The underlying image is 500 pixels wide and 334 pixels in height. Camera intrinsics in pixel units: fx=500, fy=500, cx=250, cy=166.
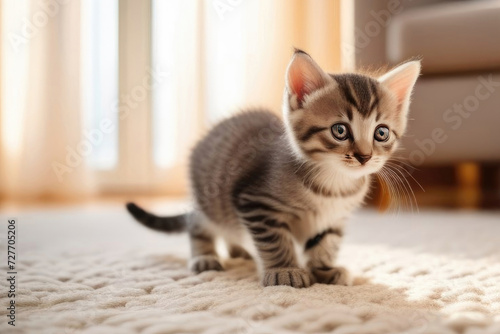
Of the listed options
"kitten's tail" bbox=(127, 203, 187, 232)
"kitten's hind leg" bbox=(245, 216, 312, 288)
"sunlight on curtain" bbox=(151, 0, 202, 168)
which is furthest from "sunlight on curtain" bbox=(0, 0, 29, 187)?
"kitten's hind leg" bbox=(245, 216, 312, 288)

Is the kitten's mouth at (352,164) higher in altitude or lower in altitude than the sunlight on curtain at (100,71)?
lower

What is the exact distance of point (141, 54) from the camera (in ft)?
9.46

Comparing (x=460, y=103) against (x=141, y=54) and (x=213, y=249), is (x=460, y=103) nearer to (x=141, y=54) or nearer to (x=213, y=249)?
(x=213, y=249)

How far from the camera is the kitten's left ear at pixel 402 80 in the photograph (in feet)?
3.39

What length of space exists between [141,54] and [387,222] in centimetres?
176

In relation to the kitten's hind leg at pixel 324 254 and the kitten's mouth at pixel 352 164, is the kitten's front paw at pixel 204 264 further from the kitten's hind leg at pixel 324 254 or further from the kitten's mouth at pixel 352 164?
the kitten's mouth at pixel 352 164

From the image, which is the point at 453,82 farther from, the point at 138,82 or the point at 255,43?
the point at 138,82

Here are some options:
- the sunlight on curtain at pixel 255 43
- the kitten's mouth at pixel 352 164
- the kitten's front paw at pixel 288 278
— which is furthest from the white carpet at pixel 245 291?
the sunlight on curtain at pixel 255 43

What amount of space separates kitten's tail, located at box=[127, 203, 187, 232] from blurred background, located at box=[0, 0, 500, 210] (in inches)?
44.5

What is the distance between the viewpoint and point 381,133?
969 mm

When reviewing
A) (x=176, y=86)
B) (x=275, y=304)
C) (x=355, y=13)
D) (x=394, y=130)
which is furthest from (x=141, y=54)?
(x=275, y=304)

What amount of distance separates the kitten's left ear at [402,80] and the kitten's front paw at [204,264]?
0.52 m

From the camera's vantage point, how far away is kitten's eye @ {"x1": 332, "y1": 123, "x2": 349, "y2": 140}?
0.94 metres

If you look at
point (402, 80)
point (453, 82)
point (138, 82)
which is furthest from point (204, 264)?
point (138, 82)
